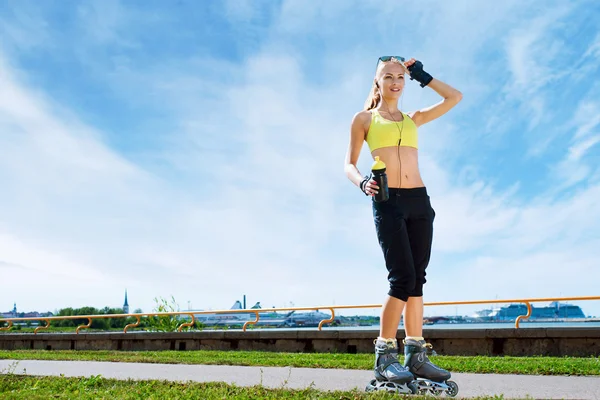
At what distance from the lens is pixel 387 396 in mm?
3438

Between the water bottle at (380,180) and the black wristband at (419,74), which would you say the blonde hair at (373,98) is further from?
the water bottle at (380,180)

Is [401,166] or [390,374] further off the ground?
[401,166]

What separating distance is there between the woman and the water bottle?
1.4 inches

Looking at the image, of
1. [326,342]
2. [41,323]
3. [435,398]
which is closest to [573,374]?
[435,398]

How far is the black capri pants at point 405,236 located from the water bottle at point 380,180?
0.74 ft

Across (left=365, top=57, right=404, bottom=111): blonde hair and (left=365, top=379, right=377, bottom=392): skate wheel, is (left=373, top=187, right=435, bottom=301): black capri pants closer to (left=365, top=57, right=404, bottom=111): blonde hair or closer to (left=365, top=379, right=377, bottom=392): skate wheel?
(left=365, top=379, right=377, bottom=392): skate wheel

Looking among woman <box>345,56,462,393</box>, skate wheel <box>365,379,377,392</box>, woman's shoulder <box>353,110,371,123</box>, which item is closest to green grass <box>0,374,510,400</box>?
skate wheel <box>365,379,377,392</box>

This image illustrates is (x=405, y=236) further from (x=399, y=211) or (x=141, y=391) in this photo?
(x=141, y=391)

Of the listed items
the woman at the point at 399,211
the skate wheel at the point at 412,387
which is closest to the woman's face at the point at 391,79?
the woman at the point at 399,211

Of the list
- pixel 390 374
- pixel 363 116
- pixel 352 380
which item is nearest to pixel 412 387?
pixel 390 374

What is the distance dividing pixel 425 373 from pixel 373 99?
2.16 metres

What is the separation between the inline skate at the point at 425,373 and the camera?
363 centimetres

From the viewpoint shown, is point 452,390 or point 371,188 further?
point 371,188

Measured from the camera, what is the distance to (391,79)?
4348 mm
